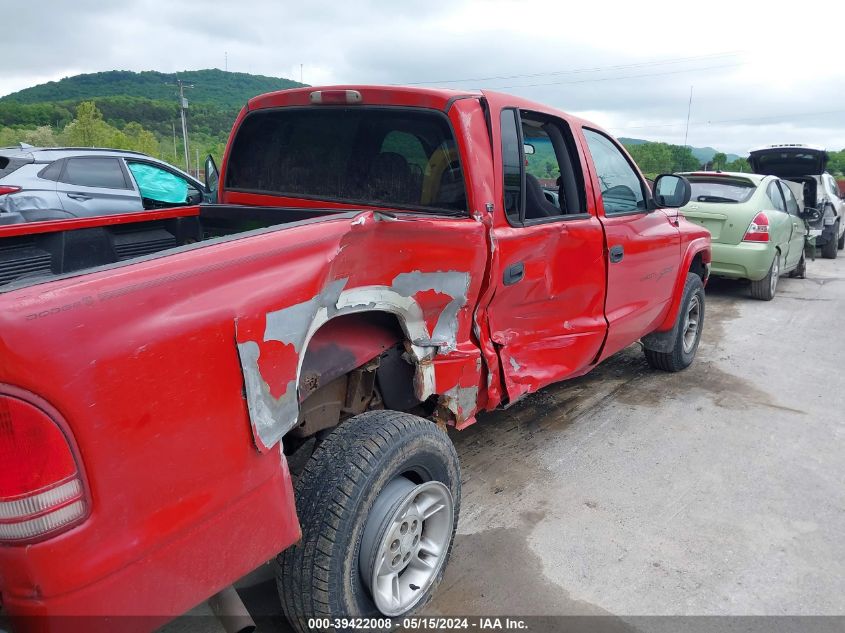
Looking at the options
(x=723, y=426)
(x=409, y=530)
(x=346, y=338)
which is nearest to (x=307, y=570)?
(x=409, y=530)

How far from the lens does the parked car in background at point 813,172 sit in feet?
36.2

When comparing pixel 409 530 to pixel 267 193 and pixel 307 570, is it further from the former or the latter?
pixel 267 193

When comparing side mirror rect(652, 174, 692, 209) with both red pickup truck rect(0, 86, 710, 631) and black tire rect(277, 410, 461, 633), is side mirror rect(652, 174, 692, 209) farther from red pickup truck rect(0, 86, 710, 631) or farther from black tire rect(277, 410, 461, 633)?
black tire rect(277, 410, 461, 633)

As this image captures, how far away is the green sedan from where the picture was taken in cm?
757

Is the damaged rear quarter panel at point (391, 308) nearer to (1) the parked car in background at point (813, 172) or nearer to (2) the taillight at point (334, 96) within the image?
(2) the taillight at point (334, 96)

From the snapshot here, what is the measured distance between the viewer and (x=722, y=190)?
7969 millimetres

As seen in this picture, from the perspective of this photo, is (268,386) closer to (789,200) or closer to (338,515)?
(338,515)

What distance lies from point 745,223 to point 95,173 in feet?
27.0

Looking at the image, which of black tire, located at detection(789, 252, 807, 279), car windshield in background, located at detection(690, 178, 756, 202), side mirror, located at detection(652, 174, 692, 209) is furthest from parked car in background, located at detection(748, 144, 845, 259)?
side mirror, located at detection(652, 174, 692, 209)

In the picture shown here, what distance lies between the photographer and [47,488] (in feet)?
4.26

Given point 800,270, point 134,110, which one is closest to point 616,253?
point 800,270

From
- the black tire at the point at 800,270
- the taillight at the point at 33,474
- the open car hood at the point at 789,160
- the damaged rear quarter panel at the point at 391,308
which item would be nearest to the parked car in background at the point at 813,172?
the open car hood at the point at 789,160

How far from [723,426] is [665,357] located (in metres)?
0.94

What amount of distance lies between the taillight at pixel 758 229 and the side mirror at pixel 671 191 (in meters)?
3.81
